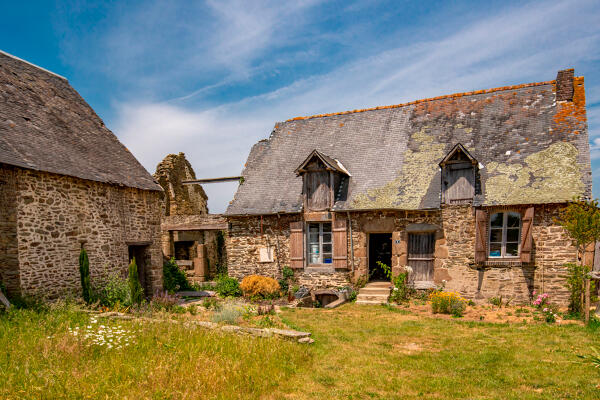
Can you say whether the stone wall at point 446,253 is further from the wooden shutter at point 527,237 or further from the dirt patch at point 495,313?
the dirt patch at point 495,313

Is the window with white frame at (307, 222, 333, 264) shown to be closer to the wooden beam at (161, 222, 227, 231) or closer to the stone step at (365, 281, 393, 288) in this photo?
the stone step at (365, 281, 393, 288)

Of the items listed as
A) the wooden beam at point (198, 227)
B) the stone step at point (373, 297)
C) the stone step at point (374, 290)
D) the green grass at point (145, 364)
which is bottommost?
the stone step at point (373, 297)

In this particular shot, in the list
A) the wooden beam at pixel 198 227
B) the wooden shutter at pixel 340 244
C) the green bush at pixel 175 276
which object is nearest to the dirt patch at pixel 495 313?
the wooden shutter at pixel 340 244

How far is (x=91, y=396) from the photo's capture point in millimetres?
4539

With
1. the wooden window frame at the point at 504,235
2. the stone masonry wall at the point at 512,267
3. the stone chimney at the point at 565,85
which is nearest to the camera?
the stone masonry wall at the point at 512,267

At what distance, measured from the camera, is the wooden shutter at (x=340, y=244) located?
1276cm

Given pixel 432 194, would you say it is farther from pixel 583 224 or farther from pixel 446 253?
pixel 583 224

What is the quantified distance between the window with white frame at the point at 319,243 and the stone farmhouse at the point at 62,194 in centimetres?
493

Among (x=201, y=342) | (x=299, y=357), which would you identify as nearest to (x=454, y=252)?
(x=299, y=357)

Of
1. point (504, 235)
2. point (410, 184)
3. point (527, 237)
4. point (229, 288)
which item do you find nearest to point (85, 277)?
point (229, 288)

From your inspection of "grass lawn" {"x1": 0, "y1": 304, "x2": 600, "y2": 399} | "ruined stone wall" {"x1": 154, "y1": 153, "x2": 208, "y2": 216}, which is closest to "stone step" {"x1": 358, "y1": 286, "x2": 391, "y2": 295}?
"grass lawn" {"x1": 0, "y1": 304, "x2": 600, "y2": 399}

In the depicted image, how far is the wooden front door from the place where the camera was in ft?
39.6

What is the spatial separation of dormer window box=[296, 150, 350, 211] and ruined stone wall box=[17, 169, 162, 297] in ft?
16.3

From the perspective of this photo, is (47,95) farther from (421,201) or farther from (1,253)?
(421,201)
